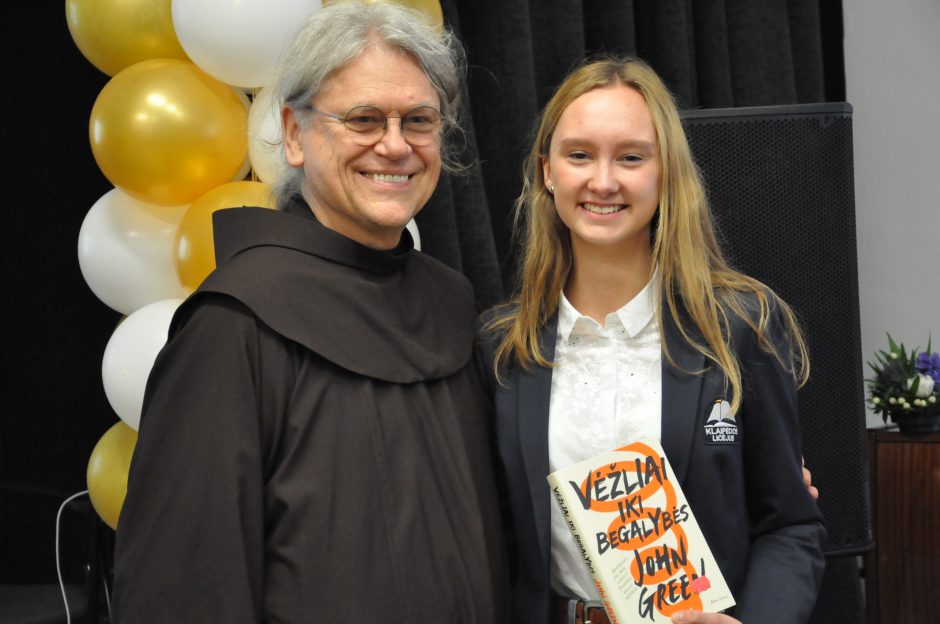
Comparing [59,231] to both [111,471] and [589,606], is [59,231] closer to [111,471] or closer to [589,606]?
[111,471]

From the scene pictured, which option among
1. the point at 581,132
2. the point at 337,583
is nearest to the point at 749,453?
the point at 581,132

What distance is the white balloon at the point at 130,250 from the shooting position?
2.74 metres

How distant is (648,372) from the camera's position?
2.04m

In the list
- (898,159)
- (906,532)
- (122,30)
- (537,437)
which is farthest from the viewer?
(898,159)

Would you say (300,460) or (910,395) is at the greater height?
(300,460)

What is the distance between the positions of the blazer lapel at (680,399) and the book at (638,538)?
14 centimetres

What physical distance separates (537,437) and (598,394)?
138mm

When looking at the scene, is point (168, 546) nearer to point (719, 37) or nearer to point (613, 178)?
point (613, 178)

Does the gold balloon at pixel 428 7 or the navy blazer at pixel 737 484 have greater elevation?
the gold balloon at pixel 428 7

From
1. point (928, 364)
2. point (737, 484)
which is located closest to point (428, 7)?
point (737, 484)

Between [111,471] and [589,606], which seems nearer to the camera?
[589,606]

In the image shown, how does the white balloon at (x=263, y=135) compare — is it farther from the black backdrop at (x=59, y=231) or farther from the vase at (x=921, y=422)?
the vase at (x=921, y=422)

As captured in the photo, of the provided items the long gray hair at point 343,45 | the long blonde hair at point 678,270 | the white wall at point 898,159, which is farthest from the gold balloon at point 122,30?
the white wall at point 898,159

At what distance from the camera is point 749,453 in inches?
78.7
